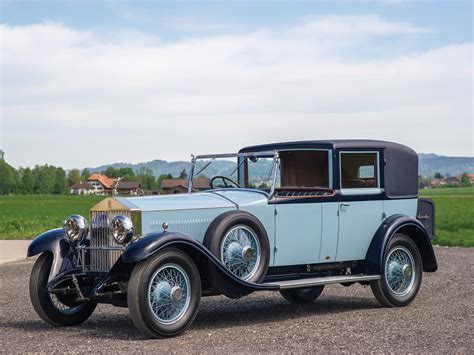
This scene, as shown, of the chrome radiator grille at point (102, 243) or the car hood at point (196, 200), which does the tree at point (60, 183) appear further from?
the chrome radiator grille at point (102, 243)

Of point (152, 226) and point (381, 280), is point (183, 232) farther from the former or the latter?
point (381, 280)

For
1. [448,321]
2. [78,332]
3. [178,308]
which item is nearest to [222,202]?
[178,308]

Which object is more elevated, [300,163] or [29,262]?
[300,163]

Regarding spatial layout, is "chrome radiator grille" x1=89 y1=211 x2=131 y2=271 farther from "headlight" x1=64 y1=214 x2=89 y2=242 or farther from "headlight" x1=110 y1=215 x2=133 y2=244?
"headlight" x1=110 y1=215 x2=133 y2=244

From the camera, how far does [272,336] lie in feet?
26.8

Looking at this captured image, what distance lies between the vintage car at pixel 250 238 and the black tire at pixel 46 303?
1 centimetres

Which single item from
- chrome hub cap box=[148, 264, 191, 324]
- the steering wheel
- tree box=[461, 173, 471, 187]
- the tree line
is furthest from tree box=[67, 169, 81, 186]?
chrome hub cap box=[148, 264, 191, 324]

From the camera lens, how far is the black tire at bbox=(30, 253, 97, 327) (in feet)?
30.3

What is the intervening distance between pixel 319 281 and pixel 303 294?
1.65 metres

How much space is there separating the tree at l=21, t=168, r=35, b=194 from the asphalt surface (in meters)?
143

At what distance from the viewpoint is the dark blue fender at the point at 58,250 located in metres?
9.20

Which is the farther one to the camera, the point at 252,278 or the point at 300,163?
the point at 300,163

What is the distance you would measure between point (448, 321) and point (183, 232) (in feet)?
9.93

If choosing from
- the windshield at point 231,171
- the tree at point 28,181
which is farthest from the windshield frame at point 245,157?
the tree at point 28,181
